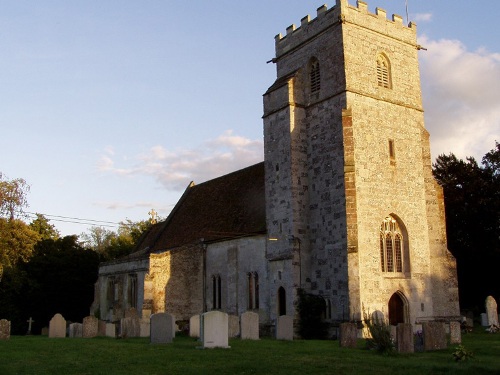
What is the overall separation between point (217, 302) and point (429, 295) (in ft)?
38.7

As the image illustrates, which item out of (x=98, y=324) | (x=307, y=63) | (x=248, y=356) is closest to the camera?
Result: (x=248, y=356)

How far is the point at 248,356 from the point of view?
52.5ft

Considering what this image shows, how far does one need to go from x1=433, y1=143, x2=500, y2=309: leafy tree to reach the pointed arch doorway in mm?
10653

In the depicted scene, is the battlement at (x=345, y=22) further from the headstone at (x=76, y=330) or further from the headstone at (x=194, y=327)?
the headstone at (x=76, y=330)

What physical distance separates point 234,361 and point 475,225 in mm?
26097

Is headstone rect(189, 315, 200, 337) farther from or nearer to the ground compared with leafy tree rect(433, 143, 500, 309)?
nearer to the ground

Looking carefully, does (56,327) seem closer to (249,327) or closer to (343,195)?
(249,327)

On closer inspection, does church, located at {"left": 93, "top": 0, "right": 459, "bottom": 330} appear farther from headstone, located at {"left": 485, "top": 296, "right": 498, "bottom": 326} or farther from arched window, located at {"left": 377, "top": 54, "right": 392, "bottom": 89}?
headstone, located at {"left": 485, "top": 296, "right": 498, "bottom": 326}

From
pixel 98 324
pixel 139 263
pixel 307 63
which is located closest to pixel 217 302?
pixel 139 263

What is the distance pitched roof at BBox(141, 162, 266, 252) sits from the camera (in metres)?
32.3

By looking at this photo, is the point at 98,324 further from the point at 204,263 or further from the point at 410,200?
the point at 410,200

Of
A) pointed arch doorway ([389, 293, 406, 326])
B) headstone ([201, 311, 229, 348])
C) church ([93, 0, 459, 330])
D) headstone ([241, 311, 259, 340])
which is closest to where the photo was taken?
headstone ([201, 311, 229, 348])

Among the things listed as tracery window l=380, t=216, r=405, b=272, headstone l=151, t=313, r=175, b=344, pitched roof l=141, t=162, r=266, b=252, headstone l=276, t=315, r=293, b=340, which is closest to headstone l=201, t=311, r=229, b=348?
headstone l=151, t=313, r=175, b=344

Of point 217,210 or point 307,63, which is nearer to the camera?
point 307,63
